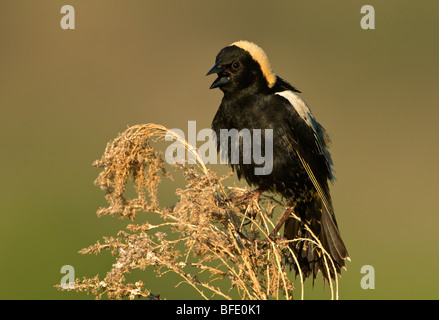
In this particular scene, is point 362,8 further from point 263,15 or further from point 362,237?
point 362,237

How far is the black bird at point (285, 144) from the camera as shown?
429cm

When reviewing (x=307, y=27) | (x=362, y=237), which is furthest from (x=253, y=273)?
(x=307, y=27)

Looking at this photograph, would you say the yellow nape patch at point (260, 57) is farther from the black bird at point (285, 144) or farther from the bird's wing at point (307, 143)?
the bird's wing at point (307, 143)

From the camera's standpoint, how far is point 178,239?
279 cm

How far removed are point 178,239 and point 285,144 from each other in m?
1.72

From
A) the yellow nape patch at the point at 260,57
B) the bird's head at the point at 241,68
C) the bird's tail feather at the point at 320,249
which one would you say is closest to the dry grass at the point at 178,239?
the bird's tail feather at the point at 320,249

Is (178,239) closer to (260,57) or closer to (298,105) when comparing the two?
(298,105)

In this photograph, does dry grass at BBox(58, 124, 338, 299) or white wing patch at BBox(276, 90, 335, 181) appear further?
white wing patch at BBox(276, 90, 335, 181)

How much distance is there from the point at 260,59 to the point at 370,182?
6008mm

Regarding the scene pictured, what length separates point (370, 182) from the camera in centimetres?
1002

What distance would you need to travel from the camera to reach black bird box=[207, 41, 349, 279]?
4289 millimetres

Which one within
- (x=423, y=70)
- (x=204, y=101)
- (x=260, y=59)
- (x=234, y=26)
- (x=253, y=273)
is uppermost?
(x=234, y=26)

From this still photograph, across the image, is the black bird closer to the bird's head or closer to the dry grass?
the bird's head

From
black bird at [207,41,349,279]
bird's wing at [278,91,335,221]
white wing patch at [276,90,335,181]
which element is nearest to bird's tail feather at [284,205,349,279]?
black bird at [207,41,349,279]
